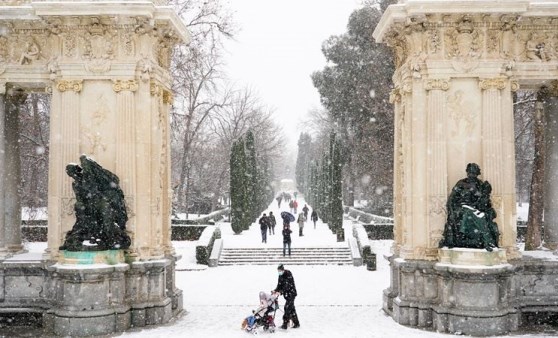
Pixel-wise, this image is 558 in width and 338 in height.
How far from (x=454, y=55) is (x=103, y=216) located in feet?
25.2

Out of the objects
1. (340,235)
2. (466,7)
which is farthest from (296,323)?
(340,235)

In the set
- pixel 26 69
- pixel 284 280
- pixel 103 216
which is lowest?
pixel 284 280

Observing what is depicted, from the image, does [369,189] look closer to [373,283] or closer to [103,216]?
[373,283]

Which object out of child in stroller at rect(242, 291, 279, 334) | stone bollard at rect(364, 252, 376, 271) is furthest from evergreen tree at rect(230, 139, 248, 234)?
child in stroller at rect(242, 291, 279, 334)

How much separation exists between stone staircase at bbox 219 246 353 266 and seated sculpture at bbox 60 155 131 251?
12.3 meters

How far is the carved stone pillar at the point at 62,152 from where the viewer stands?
472 inches

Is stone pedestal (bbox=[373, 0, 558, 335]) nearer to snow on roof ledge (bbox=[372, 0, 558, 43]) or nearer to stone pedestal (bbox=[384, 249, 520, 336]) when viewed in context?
stone pedestal (bbox=[384, 249, 520, 336])

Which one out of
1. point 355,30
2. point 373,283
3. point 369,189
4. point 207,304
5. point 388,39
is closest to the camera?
point 388,39

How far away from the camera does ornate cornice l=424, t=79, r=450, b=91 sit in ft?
39.0

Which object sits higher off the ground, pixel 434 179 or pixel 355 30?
pixel 355 30

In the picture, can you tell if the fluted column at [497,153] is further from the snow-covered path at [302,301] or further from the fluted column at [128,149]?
the fluted column at [128,149]

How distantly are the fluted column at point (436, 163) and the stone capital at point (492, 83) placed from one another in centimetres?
70

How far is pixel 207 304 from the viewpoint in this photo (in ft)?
49.0

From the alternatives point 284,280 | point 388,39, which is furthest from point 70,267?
point 388,39
